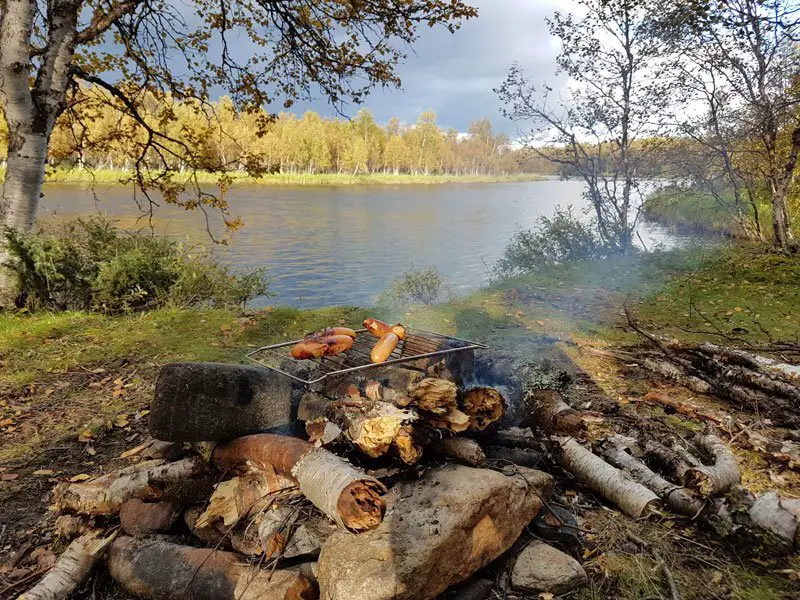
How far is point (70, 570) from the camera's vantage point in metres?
2.32

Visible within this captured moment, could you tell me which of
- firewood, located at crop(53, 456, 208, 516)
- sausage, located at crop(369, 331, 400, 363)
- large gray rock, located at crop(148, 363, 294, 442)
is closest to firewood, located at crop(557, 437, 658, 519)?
sausage, located at crop(369, 331, 400, 363)

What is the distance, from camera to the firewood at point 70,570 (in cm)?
221

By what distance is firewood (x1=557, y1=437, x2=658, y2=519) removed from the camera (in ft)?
8.34

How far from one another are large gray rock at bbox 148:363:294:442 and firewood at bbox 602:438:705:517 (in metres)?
2.28

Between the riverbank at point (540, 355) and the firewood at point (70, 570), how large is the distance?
0.75 meters

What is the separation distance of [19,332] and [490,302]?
7.41 meters

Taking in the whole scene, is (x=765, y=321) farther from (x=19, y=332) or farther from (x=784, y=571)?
(x=19, y=332)

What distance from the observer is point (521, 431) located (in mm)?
A: 3264

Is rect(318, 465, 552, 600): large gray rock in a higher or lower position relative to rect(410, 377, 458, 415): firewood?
lower

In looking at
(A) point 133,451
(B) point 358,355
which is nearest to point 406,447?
(B) point 358,355

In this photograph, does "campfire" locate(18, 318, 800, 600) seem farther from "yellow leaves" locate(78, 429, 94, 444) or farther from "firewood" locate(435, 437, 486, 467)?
"yellow leaves" locate(78, 429, 94, 444)

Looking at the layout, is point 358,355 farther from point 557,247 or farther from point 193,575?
point 557,247

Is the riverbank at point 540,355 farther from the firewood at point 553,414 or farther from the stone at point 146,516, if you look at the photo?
the stone at point 146,516

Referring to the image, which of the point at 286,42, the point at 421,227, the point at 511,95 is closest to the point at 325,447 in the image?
the point at 286,42
